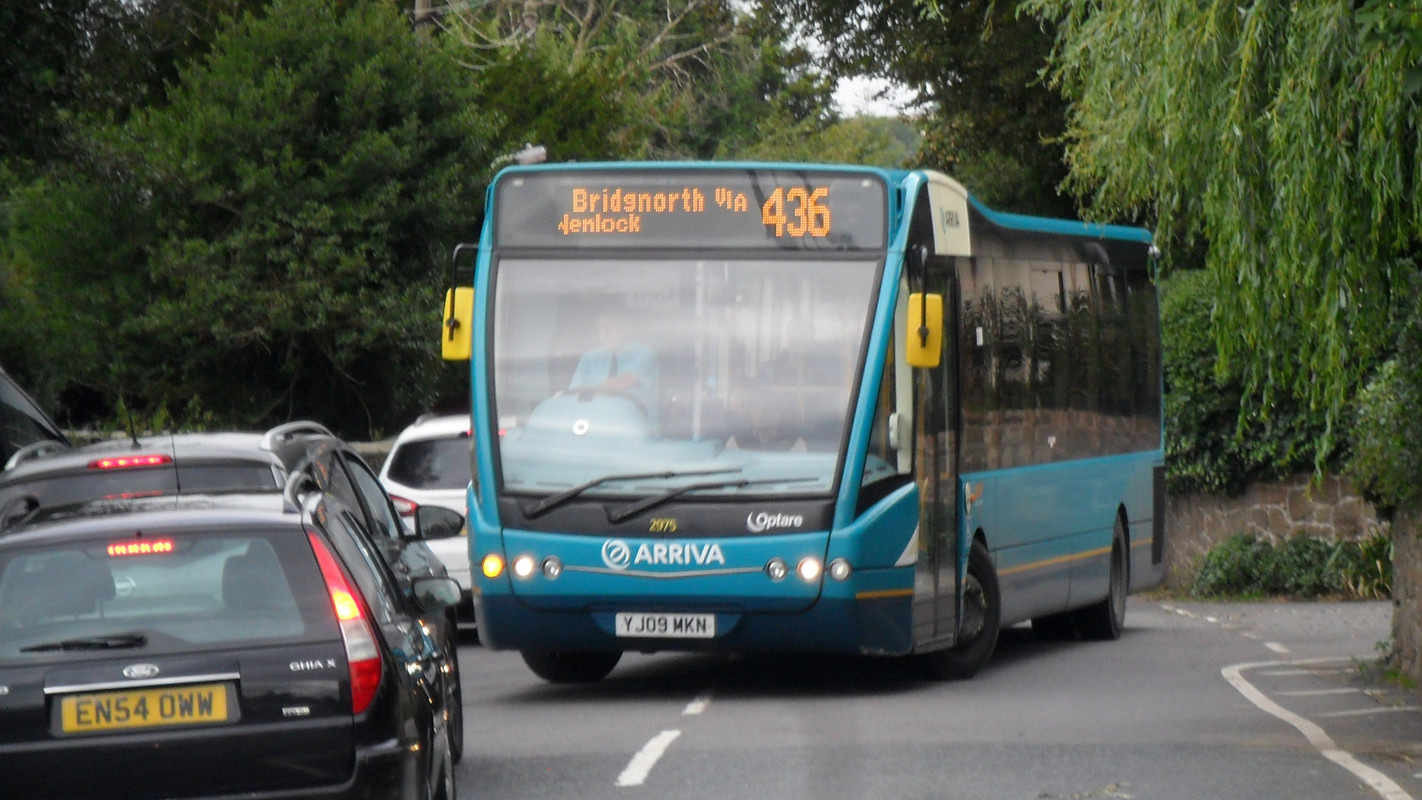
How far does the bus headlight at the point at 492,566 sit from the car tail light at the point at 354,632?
5591mm

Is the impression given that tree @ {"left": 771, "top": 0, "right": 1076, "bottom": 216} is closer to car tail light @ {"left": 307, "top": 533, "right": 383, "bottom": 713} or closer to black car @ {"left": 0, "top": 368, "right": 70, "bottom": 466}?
black car @ {"left": 0, "top": 368, "right": 70, "bottom": 466}

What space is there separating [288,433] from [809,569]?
3054 millimetres

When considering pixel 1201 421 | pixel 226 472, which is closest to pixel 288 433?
pixel 226 472

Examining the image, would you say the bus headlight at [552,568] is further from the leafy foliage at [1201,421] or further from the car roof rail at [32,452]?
the leafy foliage at [1201,421]

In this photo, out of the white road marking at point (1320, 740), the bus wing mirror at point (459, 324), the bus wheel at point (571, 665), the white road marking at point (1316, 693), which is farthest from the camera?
the bus wheel at point (571, 665)

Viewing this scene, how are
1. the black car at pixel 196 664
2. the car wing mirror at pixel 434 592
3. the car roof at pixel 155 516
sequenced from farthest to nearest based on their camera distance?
the car wing mirror at pixel 434 592 → the car roof at pixel 155 516 → the black car at pixel 196 664

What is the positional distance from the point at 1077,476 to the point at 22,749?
11.2m

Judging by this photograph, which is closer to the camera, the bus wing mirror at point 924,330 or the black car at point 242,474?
the black car at point 242,474

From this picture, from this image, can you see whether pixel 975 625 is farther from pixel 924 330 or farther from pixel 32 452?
pixel 32 452

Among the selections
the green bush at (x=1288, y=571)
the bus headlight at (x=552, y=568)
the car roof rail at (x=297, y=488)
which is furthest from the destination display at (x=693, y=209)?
the green bush at (x=1288, y=571)

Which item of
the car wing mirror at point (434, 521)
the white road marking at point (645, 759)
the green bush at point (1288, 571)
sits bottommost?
the green bush at point (1288, 571)

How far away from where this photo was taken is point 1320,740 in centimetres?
1079

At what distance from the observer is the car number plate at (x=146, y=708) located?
21.2 ft

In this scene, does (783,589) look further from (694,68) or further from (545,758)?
(694,68)
